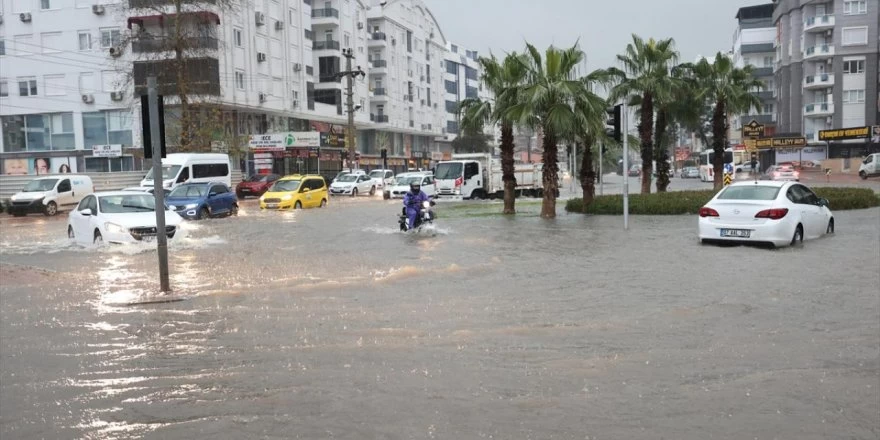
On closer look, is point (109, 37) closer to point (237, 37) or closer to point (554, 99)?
point (237, 37)

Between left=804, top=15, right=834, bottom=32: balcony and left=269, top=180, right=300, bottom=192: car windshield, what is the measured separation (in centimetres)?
6290

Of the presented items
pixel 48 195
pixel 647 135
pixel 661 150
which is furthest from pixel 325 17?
pixel 647 135

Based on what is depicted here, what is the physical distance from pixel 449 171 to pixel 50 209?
60.1ft

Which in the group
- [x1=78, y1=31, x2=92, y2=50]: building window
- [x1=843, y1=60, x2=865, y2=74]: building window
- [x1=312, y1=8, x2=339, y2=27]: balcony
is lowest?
[x1=843, y1=60, x2=865, y2=74]: building window

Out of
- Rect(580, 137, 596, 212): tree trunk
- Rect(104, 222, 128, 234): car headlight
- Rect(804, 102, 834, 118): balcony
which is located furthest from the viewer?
Rect(804, 102, 834, 118): balcony

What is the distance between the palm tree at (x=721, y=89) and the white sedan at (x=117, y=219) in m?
21.1

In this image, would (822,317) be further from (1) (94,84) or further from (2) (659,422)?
(1) (94,84)

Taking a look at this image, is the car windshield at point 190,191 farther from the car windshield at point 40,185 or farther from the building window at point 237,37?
the building window at point 237,37

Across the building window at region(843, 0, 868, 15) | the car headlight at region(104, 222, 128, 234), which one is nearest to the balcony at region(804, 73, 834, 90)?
the building window at region(843, 0, 868, 15)

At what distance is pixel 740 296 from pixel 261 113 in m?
54.4

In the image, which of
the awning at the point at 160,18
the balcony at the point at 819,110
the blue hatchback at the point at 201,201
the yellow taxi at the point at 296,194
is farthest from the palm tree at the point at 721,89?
the balcony at the point at 819,110

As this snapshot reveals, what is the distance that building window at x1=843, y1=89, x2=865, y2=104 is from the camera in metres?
76.1

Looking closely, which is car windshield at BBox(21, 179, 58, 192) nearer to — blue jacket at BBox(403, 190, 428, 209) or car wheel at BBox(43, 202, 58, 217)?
car wheel at BBox(43, 202, 58, 217)

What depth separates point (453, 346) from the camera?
784cm
